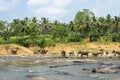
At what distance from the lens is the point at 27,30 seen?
119 metres

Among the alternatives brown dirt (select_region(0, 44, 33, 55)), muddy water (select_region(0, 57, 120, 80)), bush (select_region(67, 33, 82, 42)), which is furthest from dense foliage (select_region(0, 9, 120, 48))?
muddy water (select_region(0, 57, 120, 80))

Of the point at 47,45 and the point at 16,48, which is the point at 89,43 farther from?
the point at 16,48

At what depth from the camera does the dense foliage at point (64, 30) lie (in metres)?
112

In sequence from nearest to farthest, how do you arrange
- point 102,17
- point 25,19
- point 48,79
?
1. point 48,79
2. point 25,19
3. point 102,17

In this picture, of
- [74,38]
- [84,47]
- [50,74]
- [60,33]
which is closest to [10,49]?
[84,47]

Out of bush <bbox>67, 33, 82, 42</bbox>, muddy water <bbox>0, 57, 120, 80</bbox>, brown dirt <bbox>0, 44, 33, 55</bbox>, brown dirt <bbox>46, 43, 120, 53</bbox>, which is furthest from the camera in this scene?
bush <bbox>67, 33, 82, 42</bbox>

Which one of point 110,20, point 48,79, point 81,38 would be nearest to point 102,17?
point 110,20

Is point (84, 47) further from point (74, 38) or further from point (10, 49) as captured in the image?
point (10, 49)

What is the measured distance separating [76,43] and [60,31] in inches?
394

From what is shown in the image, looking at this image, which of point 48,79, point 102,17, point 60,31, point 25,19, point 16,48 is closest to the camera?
point 48,79

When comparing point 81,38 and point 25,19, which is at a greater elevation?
point 25,19

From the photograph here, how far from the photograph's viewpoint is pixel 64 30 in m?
119

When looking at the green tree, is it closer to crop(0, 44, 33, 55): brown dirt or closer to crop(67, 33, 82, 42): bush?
crop(67, 33, 82, 42): bush

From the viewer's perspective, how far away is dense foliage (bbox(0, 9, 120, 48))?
112125 mm
